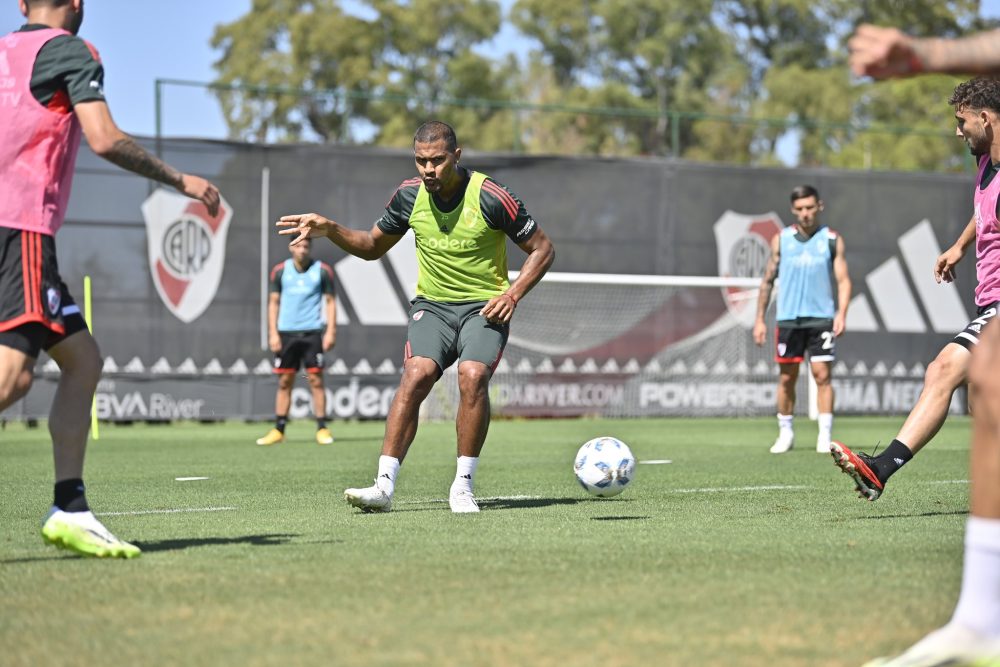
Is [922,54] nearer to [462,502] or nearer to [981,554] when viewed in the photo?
[981,554]

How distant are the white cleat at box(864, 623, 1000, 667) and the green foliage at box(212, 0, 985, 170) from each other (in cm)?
3304

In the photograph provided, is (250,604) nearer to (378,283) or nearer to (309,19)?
(378,283)

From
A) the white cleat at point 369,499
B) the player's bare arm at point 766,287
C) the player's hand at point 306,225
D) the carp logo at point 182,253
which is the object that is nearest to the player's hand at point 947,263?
the white cleat at point 369,499

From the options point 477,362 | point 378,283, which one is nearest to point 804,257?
point 477,362

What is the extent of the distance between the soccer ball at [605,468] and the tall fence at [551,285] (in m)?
11.9

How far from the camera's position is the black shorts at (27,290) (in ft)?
16.8

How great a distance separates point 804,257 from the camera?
1339cm

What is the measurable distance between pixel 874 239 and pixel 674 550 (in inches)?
708

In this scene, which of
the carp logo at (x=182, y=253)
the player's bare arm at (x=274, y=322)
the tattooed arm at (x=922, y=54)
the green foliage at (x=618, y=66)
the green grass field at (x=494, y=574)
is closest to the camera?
the tattooed arm at (x=922, y=54)

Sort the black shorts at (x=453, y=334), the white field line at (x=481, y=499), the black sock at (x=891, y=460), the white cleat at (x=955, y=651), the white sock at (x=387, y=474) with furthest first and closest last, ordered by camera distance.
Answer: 1. the white field line at (x=481, y=499)
2. the black shorts at (x=453, y=334)
3. the white sock at (x=387, y=474)
4. the black sock at (x=891, y=460)
5. the white cleat at (x=955, y=651)

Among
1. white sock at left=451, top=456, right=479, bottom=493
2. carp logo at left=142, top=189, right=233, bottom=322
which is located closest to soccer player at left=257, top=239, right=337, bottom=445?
carp logo at left=142, top=189, right=233, bottom=322

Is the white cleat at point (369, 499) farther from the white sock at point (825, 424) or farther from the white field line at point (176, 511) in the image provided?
the white sock at point (825, 424)

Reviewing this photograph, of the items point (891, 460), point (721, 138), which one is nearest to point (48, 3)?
point (891, 460)

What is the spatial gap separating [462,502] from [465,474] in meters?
0.19
